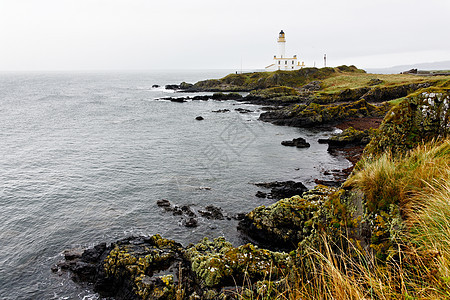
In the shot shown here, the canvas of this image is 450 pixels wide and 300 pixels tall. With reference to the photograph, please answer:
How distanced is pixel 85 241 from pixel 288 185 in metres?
13.9

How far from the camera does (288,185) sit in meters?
20.9

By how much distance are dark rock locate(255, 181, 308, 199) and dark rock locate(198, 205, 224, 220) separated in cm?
410

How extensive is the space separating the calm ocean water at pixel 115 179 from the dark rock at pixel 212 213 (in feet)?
2.09

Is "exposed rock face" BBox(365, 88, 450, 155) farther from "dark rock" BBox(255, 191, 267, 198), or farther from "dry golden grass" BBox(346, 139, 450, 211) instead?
"dark rock" BBox(255, 191, 267, 198)

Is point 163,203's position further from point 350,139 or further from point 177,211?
point 350,139

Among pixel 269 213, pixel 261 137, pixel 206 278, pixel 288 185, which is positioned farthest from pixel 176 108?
pixel 206 278

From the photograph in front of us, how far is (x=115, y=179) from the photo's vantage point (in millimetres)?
24312

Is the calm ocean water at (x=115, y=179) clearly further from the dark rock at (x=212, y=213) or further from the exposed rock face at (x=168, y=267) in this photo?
the exposed rock face at (x=168, y=267)

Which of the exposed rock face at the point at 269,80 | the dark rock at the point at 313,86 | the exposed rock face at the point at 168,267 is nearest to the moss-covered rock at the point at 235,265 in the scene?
the exposed rock face at the point at 168,267

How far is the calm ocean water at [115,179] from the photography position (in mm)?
14961

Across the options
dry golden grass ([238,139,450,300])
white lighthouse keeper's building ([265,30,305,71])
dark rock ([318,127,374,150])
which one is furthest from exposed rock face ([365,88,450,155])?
white lighthouse keeper's building ([265,30,305,71])

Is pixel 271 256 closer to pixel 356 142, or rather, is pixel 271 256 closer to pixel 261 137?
pixel 356 142

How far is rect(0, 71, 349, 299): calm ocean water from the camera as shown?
49.1 feet

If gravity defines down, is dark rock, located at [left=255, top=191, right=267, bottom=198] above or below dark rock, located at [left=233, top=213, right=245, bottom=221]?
above
